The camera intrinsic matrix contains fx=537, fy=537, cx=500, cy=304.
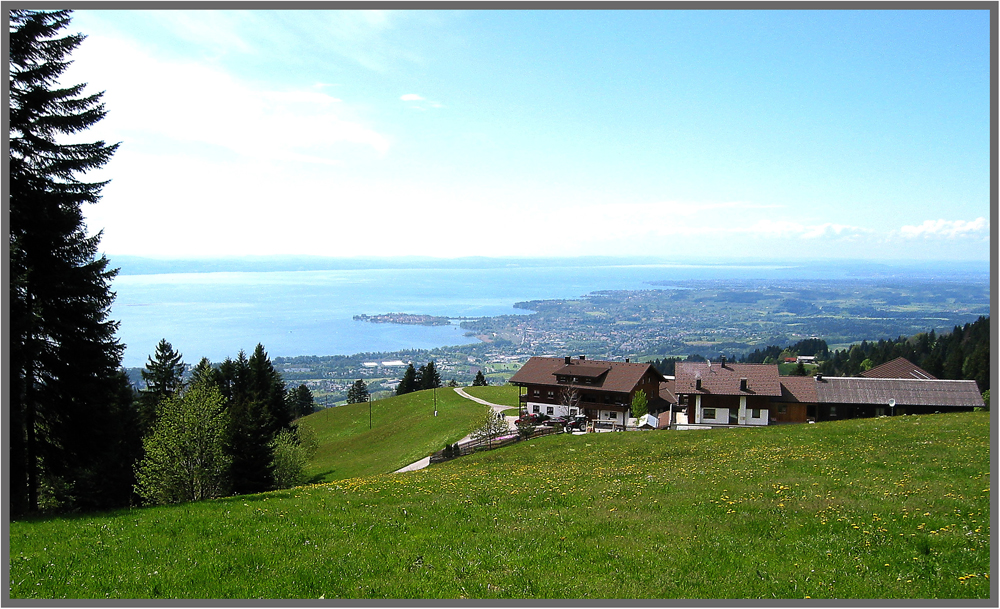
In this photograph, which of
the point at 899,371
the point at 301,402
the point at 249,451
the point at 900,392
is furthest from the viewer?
the point at 301,402

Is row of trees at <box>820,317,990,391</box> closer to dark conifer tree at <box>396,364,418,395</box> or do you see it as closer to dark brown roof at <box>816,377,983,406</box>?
dark brown roof at <box>816,377,983,406</box>

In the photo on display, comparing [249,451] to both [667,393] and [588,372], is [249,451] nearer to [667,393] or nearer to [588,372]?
[588,372]

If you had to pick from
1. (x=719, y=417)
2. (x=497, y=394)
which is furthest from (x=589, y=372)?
(x=497, y=394)

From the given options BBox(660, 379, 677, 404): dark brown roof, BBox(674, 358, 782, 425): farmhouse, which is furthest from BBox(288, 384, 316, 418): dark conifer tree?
BBox(674, 358, 782, 425): farmhouse

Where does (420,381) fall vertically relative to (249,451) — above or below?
below

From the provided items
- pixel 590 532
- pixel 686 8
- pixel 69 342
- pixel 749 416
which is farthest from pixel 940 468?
pixel 749 416

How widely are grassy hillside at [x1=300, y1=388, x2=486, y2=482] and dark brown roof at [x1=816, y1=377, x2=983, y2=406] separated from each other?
116ft

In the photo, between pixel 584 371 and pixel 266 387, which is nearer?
pixel 266 387

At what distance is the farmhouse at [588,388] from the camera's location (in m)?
60.6

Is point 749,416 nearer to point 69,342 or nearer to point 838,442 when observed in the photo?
point 838,442

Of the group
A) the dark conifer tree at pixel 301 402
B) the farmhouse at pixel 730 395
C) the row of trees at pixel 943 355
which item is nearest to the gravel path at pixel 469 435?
the farmhouse at pixel 730 395

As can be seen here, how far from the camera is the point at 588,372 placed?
62344 mm

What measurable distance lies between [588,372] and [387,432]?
23775 millimetres

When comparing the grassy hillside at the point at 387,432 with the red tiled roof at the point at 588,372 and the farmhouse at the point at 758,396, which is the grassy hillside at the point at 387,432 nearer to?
the red tiled roof at the point at 588,372
